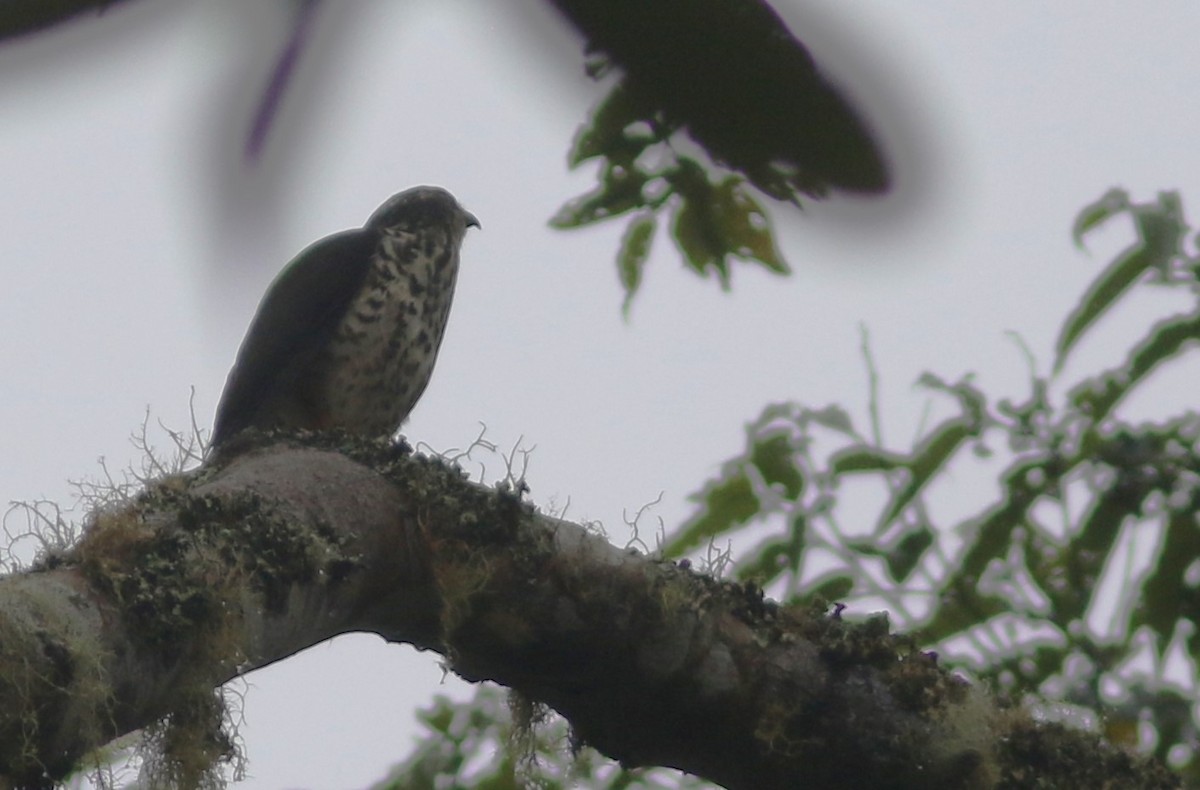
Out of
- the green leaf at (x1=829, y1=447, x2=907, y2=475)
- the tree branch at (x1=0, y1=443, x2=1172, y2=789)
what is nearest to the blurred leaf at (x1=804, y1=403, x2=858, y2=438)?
the green leaf at (x1=829, y1=447, x2=907, y2=475)

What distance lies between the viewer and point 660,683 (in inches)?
84.3

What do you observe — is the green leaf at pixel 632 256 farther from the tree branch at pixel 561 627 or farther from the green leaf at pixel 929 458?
the green leaf at pixel 929 458

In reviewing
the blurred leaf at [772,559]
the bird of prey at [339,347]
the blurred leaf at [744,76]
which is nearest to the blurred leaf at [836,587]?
the blurred leaf at [772,559]

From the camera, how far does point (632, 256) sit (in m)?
0.87

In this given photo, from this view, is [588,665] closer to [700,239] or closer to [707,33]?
[700,239]

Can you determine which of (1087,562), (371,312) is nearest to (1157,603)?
(1087,562)

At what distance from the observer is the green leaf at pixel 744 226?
0.60m

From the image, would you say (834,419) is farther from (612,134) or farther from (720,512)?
(612,134)

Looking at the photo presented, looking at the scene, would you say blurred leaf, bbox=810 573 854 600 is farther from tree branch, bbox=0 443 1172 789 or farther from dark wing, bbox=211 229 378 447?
dark wing, bbox=211 229 378 447

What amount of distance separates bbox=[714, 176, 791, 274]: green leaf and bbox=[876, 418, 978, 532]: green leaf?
2448 mm

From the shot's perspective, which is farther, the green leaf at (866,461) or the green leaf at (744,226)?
the green leaf at (866,461)

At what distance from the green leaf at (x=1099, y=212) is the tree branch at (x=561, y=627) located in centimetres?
114

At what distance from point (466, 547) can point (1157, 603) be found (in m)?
1.50

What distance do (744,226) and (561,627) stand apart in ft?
4.94
